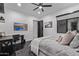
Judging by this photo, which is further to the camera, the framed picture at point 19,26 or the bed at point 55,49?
the framed picture at point 19,26

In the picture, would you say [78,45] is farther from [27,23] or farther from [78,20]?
[27,23]

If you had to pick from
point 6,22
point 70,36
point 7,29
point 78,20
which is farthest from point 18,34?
point 78,20

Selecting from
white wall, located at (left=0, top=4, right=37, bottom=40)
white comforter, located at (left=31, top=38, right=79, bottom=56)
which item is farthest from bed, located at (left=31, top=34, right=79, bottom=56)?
white wall, located at (left=0, top=4, right=37, bottom=40)

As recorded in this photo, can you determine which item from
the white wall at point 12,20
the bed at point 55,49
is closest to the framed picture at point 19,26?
the white wall at point 12,20

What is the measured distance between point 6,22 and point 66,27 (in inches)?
67.9

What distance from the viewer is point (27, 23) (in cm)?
166

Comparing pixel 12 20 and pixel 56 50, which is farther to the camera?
pixel 12 20

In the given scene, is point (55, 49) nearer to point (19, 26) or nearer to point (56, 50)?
point (56, 50)

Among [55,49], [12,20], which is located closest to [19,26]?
[12,20]

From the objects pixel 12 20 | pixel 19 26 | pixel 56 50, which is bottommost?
pixel 56 50

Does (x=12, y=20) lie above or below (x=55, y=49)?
above

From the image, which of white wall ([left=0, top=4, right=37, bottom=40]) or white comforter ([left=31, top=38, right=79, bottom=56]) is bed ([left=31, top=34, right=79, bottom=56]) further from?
white wall ([left=0, top=4, right=37, bottom=40])

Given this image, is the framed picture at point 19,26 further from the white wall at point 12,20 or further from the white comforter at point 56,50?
the white comforter at point 56,50

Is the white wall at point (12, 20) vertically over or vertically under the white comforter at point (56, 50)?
over
